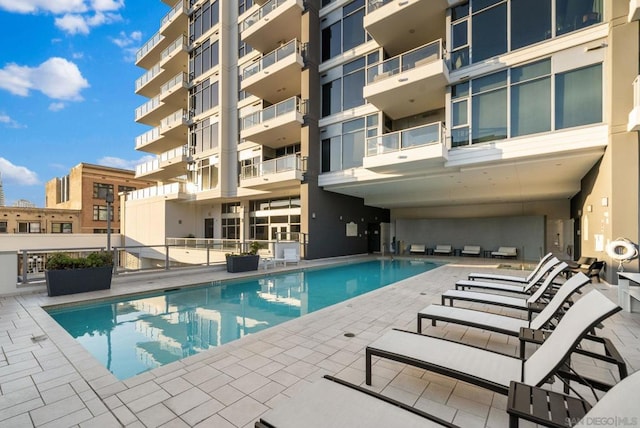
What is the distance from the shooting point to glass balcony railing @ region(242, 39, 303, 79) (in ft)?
48.9

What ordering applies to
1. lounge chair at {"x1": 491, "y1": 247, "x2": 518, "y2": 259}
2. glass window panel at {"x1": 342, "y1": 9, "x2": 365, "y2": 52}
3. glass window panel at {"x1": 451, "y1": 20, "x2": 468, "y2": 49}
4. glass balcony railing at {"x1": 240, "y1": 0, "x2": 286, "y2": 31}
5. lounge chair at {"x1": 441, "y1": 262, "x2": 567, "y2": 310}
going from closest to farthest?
lounge chair at {"x1": 441, "y1": 262, "x2": 567, "y2": 310} → glass window panel at {"x1": 451, "y1": 20, "x2": 468, "y2": 49} → glass window panel at {"x1": 342, "y1": 9, "x2": 365, "y2": 52} → glass balcony railing at {"x1": 240, "y1": 0, "x2": 286, "y2": 31} → lounge chair at {"x1": 491, "y1": 247, "x2": 518, "y2": 259}

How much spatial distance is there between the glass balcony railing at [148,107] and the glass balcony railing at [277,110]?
13280 millimetres

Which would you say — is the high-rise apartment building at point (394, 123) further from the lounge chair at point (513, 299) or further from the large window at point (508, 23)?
the lounge chair at point (513, 299)

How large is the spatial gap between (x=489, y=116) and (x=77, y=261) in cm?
1335

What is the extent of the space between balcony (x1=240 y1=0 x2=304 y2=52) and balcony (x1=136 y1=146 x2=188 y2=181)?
9759 mm

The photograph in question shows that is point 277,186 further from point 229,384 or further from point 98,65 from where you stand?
point 98,65

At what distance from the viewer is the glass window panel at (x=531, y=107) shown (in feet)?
31.0

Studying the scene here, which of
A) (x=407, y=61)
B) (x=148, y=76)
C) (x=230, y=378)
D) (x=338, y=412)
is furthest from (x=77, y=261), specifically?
(x=148, y=76)

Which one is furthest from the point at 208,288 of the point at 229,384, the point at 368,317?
the point at 229,384

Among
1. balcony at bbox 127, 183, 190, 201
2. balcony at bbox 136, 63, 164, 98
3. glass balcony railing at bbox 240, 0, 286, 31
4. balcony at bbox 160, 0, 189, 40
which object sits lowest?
balcony at bbox 127, 183, 190, 201

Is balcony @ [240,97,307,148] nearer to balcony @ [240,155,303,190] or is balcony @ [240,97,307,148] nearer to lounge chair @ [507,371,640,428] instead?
balcony @ [240,155,303,190]

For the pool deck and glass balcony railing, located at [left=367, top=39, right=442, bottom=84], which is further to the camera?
glass balcony railing, located at [left=367, top=39, right=442, bottom=84]

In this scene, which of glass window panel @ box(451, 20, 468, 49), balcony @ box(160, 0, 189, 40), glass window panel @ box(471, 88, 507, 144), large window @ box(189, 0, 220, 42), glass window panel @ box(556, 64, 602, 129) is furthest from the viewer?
balcony @ box(160, 0, 189, 40)

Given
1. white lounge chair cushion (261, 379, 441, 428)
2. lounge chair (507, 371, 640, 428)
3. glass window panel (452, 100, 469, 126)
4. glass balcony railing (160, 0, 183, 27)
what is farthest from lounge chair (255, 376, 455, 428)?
glass balcony railing (160, 0, 183, 27)
